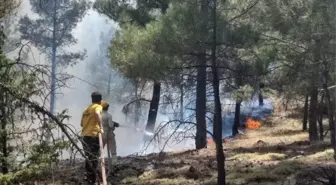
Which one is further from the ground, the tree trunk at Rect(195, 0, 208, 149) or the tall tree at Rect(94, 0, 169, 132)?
the tall tree at Rect(94, 0, 169, 132)

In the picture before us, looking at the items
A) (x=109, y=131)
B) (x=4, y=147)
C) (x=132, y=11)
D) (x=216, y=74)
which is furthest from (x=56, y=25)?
(x=4, y=147)

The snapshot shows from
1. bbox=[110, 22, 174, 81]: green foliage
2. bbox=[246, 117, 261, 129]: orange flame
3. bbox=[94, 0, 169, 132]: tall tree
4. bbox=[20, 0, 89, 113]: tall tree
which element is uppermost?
bbox=[20, 0, 89, 113]: tall tree

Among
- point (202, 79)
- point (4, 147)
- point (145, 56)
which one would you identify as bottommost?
point (4, 147)

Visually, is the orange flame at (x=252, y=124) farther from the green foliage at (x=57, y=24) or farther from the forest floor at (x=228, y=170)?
the forest floor at (x=228, y=170)

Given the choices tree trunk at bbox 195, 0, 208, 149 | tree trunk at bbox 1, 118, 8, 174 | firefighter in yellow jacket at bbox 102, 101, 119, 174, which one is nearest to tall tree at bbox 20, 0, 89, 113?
tree trunk at bbox 195, 0, 208, 149

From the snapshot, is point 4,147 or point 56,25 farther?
point 56,25

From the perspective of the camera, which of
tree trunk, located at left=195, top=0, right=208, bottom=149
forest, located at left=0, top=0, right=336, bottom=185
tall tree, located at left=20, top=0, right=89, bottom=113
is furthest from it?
tall tree, located at left=20, top=0, right=89, bottom=113

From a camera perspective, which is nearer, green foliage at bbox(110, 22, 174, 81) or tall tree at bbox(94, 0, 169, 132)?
green foliage at bbox(110, 22, 174, 81)

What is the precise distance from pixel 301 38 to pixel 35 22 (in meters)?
32.1

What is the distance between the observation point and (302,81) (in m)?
11.0

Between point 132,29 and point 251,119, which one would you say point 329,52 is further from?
point 251,119

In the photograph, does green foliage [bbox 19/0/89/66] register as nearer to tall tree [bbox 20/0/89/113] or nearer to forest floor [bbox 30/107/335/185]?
tall tree [bbox 20/0/89/113]

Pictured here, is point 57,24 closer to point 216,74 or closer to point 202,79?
point 202,79

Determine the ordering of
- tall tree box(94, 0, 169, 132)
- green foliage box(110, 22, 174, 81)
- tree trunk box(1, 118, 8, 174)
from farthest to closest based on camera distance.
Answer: tall tree box(94, 0, 169, 132)
green foliage box(110, 22, 174, 81)
tree trunk box(1, 118, 8, 174)
